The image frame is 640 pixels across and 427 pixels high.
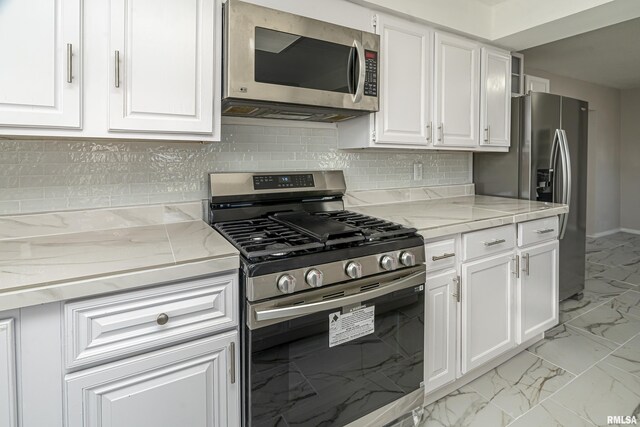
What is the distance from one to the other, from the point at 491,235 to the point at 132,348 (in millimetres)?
1731

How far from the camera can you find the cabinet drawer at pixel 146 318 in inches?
39.8

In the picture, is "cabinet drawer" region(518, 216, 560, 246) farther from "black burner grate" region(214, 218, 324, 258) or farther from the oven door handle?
"black burner grate" region(214, 218, 324, 258)

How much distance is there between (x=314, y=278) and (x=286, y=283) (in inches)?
4.2

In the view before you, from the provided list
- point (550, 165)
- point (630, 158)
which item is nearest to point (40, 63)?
point (550, 165)

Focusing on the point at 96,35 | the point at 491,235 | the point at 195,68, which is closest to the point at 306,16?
the point at 195,68

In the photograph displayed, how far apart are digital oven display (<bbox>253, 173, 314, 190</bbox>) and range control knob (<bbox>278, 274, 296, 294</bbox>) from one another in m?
0.74

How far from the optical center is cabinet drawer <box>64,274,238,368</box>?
1012 mm

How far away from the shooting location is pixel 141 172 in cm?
168

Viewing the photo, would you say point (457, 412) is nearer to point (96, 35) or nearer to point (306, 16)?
point (306, 16)

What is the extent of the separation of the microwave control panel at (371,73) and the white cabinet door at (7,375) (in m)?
1.67

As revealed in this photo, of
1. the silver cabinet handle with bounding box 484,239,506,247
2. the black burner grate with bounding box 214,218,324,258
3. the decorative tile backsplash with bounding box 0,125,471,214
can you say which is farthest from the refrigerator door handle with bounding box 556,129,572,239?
the black burner grate with bounding box 214,218,324,258

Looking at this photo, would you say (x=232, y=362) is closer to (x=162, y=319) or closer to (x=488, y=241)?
(x=162, y=319)

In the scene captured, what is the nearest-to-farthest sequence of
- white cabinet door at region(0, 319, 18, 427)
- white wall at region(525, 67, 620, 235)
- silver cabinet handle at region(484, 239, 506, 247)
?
white cabinet door at region(0, 319, 18, 427) → silver cabinet handle at region(484, 239, 506, 247) → white wall at region(525, 67, 620, 235)

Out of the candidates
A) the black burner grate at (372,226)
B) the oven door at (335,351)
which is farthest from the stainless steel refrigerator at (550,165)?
the oven door at (335,351)
